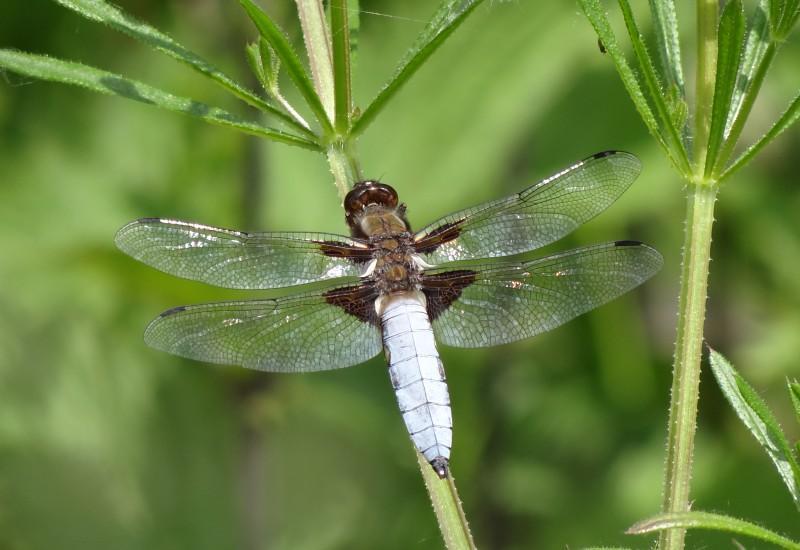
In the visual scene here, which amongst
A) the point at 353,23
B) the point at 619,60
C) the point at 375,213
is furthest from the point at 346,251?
the point at 619,60

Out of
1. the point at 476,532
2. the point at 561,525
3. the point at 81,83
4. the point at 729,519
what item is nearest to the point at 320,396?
the point at 476,532

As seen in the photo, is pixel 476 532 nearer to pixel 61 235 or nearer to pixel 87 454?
pixel 87 454

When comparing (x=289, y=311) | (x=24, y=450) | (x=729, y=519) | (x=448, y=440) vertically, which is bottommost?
A: (x=729, y=519)

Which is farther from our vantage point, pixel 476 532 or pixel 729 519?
pixel 476 532

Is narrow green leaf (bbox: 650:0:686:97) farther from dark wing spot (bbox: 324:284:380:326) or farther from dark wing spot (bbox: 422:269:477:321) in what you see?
dark wing spot (bbox: 324:284:380:326)

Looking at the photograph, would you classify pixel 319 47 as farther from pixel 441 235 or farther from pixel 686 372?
pixel 686 372

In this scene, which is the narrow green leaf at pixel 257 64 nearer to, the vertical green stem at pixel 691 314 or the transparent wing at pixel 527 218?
the transparent wing at pixel 527 218

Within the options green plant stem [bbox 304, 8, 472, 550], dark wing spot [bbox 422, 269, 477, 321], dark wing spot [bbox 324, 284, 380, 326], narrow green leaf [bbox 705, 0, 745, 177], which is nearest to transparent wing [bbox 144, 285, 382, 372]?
dark wing spot [bbox 324, 284, 380, 326]
